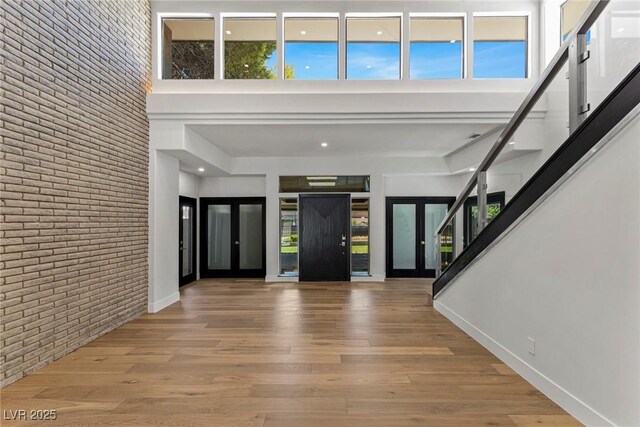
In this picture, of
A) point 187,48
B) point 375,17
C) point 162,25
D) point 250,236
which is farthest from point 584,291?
point 250,236

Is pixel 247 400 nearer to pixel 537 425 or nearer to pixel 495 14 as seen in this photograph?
pixel 537 425

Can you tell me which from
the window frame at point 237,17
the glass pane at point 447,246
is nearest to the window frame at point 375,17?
the window frame at point 237,17

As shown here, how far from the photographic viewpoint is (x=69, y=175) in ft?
11.4

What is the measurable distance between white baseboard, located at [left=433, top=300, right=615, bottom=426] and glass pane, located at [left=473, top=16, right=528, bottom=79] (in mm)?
4056

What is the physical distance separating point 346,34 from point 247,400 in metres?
5.48

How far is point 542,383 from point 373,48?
5.09 metres

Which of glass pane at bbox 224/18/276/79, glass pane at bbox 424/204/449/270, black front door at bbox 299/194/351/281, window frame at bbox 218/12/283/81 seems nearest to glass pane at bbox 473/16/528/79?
window frame at bbox 218/12/283/81

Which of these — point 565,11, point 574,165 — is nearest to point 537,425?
point 574,165

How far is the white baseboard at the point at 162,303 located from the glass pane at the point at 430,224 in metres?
5.76

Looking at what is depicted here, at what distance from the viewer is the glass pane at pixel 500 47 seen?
5.20 metres

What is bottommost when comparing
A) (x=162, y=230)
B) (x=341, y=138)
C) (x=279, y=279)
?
(x=279, y=279)

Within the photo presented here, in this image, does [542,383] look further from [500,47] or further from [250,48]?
[250,48]

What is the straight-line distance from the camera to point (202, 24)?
5312 millimetres

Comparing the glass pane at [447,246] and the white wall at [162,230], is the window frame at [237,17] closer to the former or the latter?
the white wall at [162,230]
